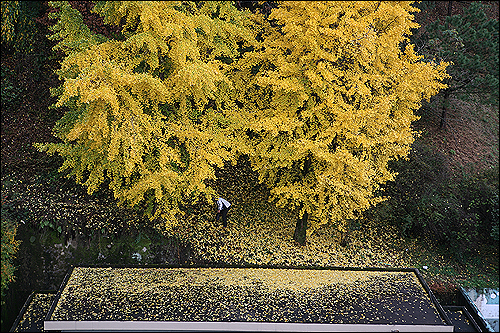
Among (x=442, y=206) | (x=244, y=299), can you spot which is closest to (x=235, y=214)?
(x=244, y=299)

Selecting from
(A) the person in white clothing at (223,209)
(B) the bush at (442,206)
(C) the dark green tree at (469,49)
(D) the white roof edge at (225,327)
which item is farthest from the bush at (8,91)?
(C) the dark green tree at (469,49)

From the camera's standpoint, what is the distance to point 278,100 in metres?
10.3

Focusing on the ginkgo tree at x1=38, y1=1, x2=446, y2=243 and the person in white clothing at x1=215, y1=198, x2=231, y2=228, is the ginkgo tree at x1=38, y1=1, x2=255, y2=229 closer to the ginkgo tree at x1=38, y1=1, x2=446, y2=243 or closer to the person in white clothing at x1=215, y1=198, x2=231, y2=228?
the ginkgo tree at x1=38, y1=1, x2=446, y2=243

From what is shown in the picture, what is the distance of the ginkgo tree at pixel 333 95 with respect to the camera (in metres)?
9.50

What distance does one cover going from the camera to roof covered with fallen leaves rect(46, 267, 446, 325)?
27.2ft

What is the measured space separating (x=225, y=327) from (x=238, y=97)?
5288mm

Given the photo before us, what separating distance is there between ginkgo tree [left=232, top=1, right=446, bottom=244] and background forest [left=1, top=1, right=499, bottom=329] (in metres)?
1.83

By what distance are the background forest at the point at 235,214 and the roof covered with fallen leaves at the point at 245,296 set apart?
0.96 metres

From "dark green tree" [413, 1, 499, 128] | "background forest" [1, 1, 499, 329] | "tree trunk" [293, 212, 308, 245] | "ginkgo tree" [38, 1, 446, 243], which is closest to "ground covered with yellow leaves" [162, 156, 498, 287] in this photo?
"background forest" [1, 1, 499, 329]

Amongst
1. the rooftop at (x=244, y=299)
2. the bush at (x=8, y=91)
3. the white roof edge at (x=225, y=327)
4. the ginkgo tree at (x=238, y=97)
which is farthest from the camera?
the bush at (x=8, y=91)

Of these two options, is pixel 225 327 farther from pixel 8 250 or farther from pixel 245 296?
pixel 8 250

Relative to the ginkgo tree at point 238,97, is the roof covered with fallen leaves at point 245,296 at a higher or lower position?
lower

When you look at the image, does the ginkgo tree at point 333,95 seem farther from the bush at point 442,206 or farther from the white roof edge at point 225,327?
the bush at point 442,206

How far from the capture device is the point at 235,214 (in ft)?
40.6
